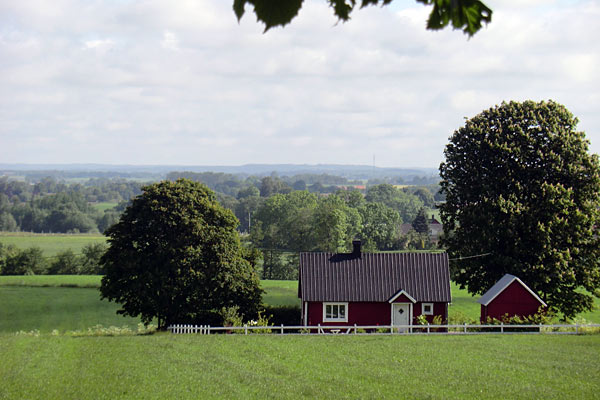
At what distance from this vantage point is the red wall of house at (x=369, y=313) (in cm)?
3782

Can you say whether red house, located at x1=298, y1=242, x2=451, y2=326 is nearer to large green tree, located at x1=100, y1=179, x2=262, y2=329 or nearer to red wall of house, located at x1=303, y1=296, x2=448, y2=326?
red wall of house, located at x1=303, y1=296, x2=448, y2=326

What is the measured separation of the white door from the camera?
125ft

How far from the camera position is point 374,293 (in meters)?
38.2

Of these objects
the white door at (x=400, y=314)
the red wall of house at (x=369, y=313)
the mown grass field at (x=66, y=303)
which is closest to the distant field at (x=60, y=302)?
the mown grass field at (x=66, y=303)

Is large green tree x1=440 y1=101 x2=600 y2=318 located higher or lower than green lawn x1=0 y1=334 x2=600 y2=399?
higher

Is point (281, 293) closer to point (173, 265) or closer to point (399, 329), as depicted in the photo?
point (173, 265)

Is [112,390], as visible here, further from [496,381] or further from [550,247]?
[550,247]

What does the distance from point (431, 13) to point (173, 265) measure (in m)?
36.9

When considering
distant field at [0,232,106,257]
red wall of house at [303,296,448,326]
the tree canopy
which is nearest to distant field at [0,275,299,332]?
red wall of house at [303,296,448,326]

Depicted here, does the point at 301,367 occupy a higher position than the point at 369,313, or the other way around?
the point at 301,367

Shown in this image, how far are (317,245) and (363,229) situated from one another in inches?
759

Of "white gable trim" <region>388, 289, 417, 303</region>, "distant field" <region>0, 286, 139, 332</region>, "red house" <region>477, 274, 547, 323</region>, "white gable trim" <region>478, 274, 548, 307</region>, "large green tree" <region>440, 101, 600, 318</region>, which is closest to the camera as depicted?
"white gable trim" <region>478, 274, 548, 307</region>

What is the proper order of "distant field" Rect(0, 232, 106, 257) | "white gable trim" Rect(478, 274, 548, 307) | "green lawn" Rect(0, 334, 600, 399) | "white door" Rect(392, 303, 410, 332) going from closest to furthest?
1. "green lawn" Rect(0, 334, 600, 399)
2. "white gable trim" Rect(478, 274, 548, 307)
3. "white door" Rect(392, 303, 410, 332)
4. "distant field" Rect(0, 232, 106, 257)

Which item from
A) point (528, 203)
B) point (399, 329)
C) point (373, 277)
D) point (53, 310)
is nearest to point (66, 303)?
point (53, 310)
